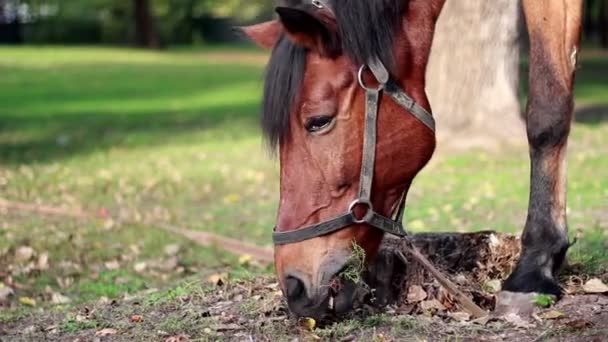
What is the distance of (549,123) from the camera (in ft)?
13.9

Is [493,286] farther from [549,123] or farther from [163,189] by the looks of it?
[163,189]

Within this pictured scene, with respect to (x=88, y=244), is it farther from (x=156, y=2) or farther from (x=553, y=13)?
(x=156, y=2)

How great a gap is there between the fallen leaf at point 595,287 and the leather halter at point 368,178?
1.15 meters

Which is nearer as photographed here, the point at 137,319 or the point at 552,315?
the point at 552,315

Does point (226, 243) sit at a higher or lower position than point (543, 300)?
lower

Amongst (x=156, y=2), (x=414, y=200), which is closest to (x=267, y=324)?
(x=414, y=200)

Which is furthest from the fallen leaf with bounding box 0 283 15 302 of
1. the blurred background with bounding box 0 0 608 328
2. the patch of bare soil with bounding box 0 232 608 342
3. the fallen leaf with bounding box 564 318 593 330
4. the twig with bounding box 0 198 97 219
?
the fallen leaf with bounding box 564 318 593 330

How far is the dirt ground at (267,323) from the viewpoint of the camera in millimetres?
3877

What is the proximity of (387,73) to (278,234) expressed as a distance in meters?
0.71

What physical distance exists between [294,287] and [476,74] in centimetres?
865

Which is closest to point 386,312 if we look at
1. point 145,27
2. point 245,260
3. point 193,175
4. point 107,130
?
point 245,260

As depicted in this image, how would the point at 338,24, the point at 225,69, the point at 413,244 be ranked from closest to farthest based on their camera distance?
the point at 338,24, the point at 413,244, the point at 225,69

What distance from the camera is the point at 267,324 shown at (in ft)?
13.4

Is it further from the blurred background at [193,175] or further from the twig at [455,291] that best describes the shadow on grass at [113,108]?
the twig at [455,291]
